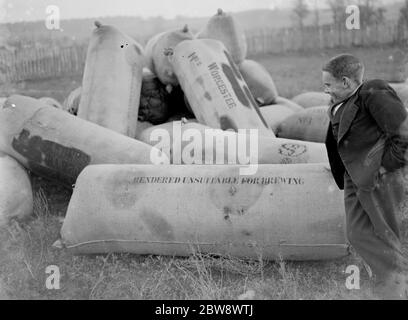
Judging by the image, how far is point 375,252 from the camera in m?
2.90

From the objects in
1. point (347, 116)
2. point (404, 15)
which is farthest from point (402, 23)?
point (347, 116)

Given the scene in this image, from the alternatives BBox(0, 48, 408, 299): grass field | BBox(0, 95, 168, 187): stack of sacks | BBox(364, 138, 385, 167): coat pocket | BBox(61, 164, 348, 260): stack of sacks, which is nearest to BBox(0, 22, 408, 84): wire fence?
BBox(0, 95, 168, 187): stack of sacks

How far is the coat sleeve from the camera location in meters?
2.63

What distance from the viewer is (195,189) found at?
11.9 ft

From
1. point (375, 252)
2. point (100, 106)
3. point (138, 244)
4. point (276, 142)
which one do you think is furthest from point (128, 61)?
point (375, 252)

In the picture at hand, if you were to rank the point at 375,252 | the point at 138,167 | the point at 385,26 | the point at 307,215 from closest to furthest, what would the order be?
the point at 375,252, the point at 307,215, the point at 138,167, the point at 385,26

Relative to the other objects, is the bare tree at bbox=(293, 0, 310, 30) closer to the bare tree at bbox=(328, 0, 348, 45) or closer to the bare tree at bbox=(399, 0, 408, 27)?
the bare tree at bbox=(328, 0, 348, 45)

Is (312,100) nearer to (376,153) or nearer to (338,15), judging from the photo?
(376,153)

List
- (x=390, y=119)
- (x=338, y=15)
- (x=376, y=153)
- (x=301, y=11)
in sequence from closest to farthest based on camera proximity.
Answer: (x=390, y=119) → (x=376, y=153) → (x=338, y=15) → (x=301, y=11)

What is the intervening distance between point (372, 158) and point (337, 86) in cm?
42

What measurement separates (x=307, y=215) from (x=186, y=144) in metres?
1.41

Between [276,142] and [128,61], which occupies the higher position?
[128,61]

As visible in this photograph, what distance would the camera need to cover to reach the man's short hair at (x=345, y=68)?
2781mm

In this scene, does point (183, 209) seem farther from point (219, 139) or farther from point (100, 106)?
point (100, 106)
